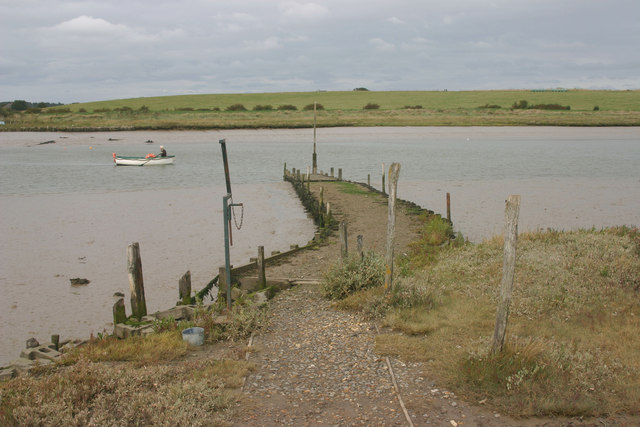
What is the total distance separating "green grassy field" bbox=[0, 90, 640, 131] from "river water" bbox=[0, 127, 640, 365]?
20.2 m

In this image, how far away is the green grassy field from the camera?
294ft

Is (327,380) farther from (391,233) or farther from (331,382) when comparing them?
(391,233)

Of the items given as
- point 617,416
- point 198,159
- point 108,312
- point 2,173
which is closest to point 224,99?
point 198,159

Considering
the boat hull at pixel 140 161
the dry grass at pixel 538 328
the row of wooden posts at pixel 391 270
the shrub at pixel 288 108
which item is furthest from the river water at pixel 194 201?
the shrub at pixel 288 108

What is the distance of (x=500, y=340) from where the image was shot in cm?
793

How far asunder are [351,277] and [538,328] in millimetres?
3880

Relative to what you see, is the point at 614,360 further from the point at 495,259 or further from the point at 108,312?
the point at 108,312

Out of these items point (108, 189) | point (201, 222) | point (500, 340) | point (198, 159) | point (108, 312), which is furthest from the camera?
point (198, 159)

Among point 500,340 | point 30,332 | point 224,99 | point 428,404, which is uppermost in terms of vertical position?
point 224,99

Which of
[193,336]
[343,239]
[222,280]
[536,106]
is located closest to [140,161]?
[222,280]

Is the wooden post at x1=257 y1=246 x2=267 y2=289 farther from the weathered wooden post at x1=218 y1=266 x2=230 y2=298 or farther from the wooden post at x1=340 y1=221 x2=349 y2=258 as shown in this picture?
the wooden post at x1=340 y1=221 x2=349 y2=258

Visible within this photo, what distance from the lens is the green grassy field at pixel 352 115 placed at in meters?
89.5

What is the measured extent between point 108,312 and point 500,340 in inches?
378

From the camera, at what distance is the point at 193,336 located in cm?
959
